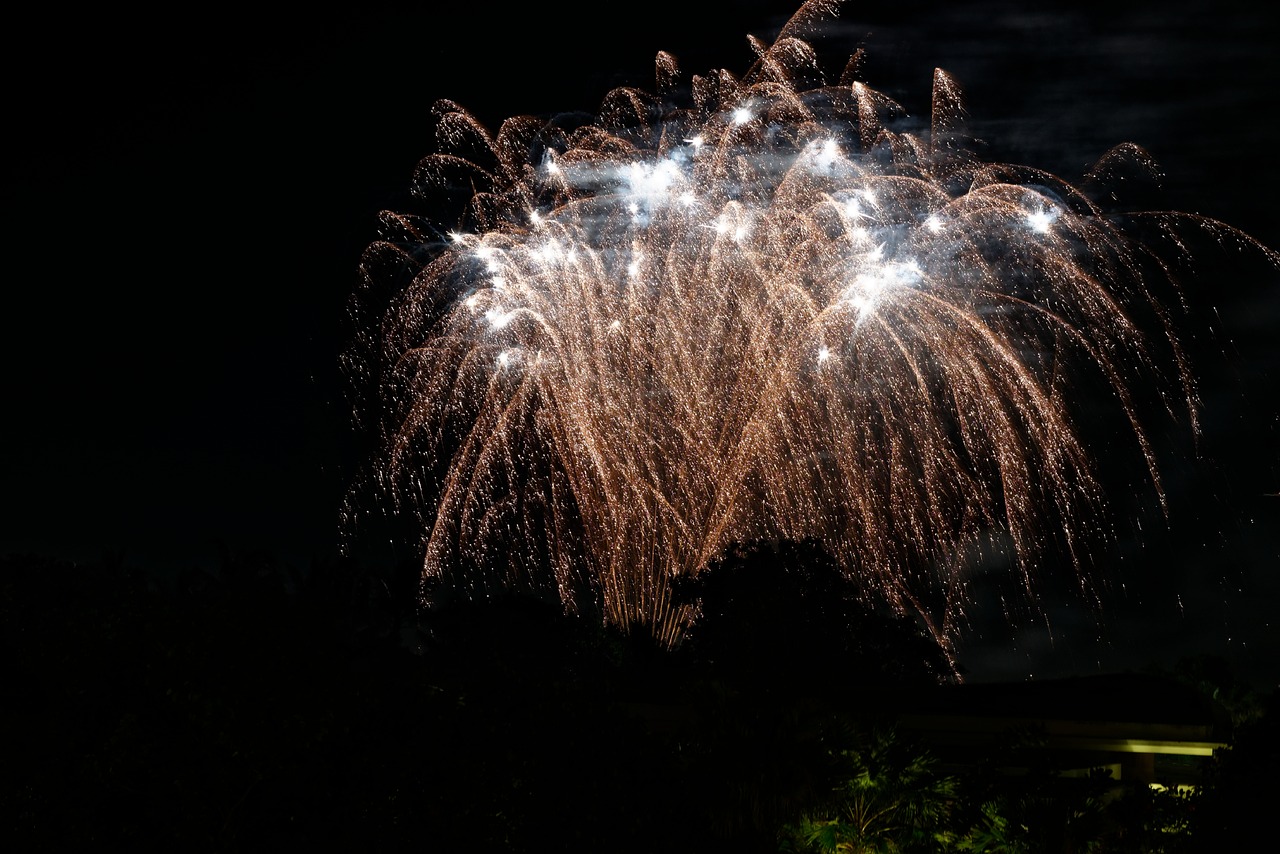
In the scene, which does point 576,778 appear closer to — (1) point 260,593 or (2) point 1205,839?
(1) point 260,593

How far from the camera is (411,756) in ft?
37.0

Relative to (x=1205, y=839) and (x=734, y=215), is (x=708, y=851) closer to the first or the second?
(x=1205, y=839)

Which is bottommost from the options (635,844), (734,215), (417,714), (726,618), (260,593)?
(635,844)

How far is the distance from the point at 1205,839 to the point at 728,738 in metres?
5.09

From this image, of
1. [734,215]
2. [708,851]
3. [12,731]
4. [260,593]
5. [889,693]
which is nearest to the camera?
[12,731]

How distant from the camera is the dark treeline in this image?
10.2 metres

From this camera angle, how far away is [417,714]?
11.6 meters

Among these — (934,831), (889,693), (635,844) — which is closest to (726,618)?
(889,693)

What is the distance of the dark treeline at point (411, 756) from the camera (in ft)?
33.6

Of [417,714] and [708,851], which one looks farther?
[708,851]

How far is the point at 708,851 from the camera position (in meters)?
13.5

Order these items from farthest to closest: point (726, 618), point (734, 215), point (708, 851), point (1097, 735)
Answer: point (726, 618), point (734, 215), point (1097, 735), point (708, 851)

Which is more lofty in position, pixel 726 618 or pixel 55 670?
pixel 726 618

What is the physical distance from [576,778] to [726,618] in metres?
21.0
